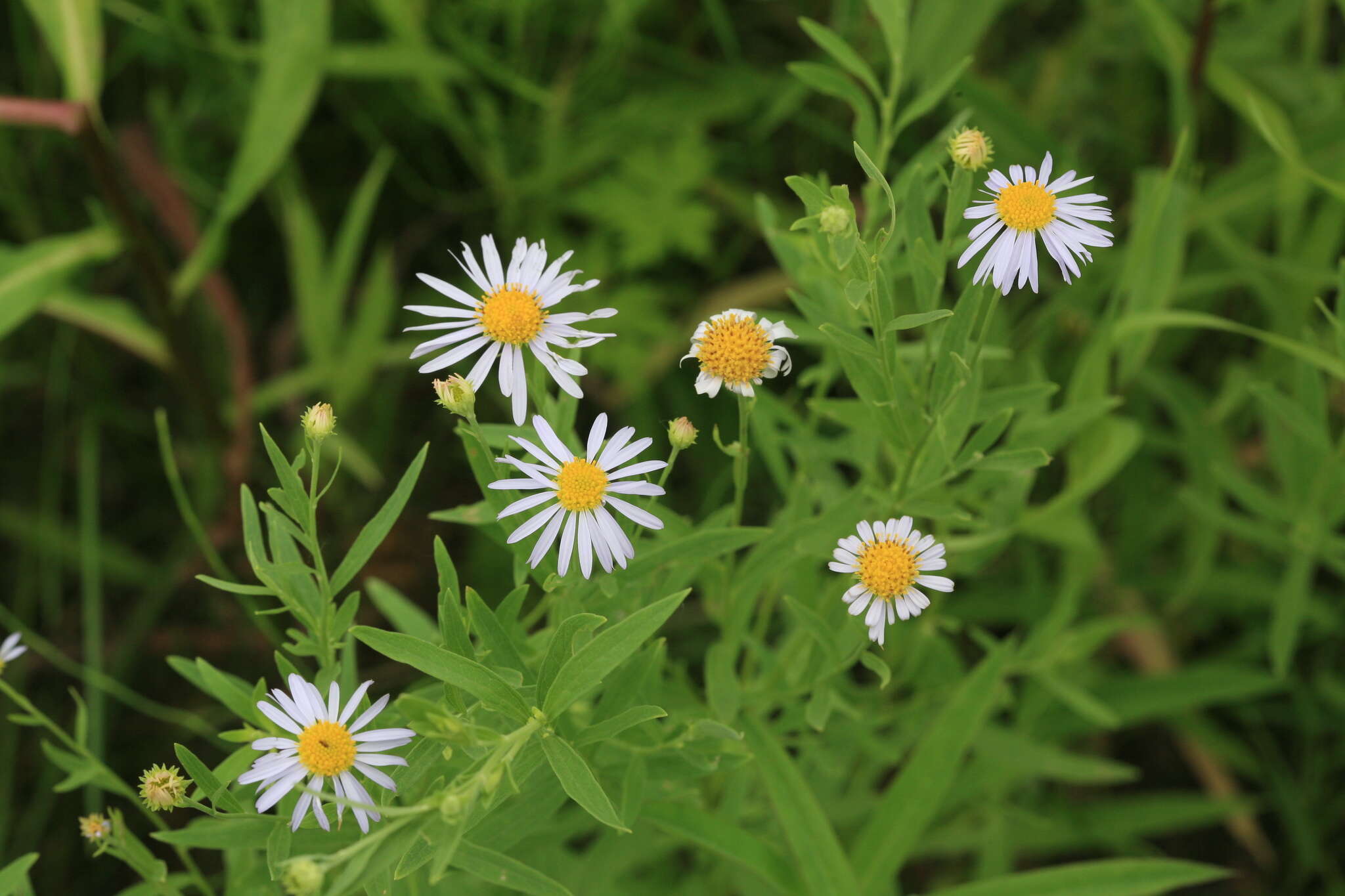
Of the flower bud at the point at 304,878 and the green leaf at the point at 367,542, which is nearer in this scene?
the flower bud at the point at 304,878

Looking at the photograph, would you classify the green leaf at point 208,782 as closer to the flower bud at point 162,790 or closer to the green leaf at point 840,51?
the flower bud at point 162,790

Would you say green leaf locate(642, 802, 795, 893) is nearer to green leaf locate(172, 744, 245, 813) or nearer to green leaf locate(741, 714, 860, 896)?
green leaf locate(741, 714, 860, 896)

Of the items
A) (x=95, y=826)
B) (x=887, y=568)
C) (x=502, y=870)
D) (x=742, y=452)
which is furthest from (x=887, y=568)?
(x=95, y=826)

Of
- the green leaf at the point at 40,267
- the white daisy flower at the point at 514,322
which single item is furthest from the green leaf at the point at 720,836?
the green leaf at the point at 40,267

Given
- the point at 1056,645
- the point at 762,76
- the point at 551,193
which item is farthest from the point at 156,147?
the point at 1056,645

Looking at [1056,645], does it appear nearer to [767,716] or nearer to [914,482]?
[767,716]

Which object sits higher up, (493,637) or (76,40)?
(76,40)

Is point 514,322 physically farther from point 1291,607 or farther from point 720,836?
point 1291,607
